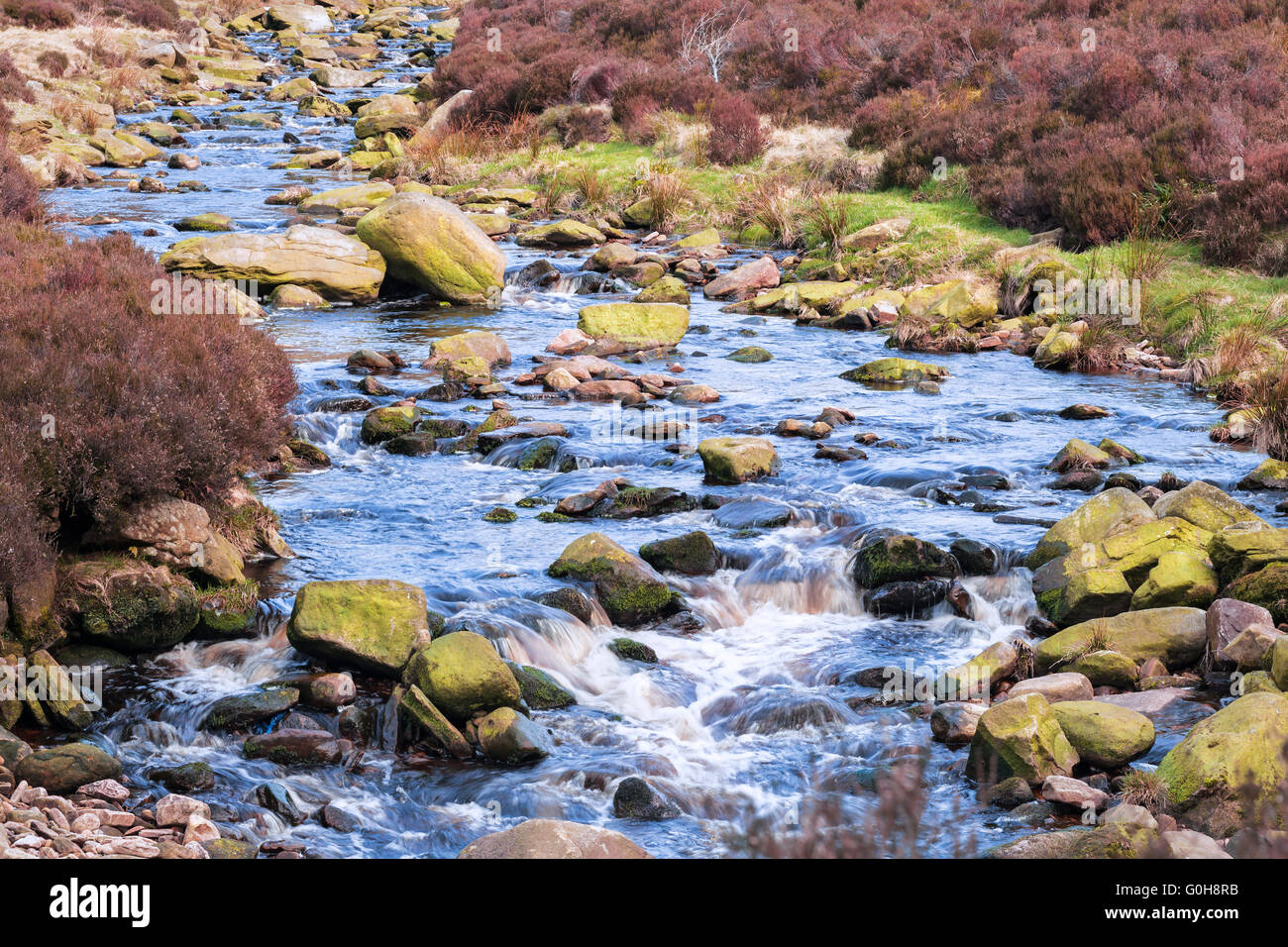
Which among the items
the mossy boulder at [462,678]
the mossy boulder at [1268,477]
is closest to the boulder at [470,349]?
the mossy boulder at [462,678]

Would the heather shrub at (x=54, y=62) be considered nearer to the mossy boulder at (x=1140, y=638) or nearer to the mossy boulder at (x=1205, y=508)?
the mossy boulder at (x=1205, y=508)

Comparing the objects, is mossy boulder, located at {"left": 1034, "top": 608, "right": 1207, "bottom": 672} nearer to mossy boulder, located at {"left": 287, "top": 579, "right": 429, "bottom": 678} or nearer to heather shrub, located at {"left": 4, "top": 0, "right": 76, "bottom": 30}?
mossy boulder, located at {"left": 287, "top": 579, "right": 429, "bottom": 678}

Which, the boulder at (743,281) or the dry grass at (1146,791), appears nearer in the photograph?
the dry grass at (1146,791)

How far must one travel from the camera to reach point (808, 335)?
16406 mm

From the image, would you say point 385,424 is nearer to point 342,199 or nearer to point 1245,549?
point 1245,549

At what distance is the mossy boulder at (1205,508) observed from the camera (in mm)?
8797

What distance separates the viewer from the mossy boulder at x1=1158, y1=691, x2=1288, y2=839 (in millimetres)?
5285

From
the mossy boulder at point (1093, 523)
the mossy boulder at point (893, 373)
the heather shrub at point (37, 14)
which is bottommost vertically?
the mossy boulder at point (1093, 523)

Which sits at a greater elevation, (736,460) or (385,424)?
(385,424)

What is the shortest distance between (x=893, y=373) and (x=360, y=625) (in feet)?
28.8

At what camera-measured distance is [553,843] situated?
15.6 ft

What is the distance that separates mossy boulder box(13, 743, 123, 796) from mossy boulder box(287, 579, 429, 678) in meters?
1.51

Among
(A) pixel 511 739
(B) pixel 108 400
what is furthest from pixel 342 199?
(A) pixel 511 739

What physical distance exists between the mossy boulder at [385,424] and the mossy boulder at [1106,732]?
753 cm
